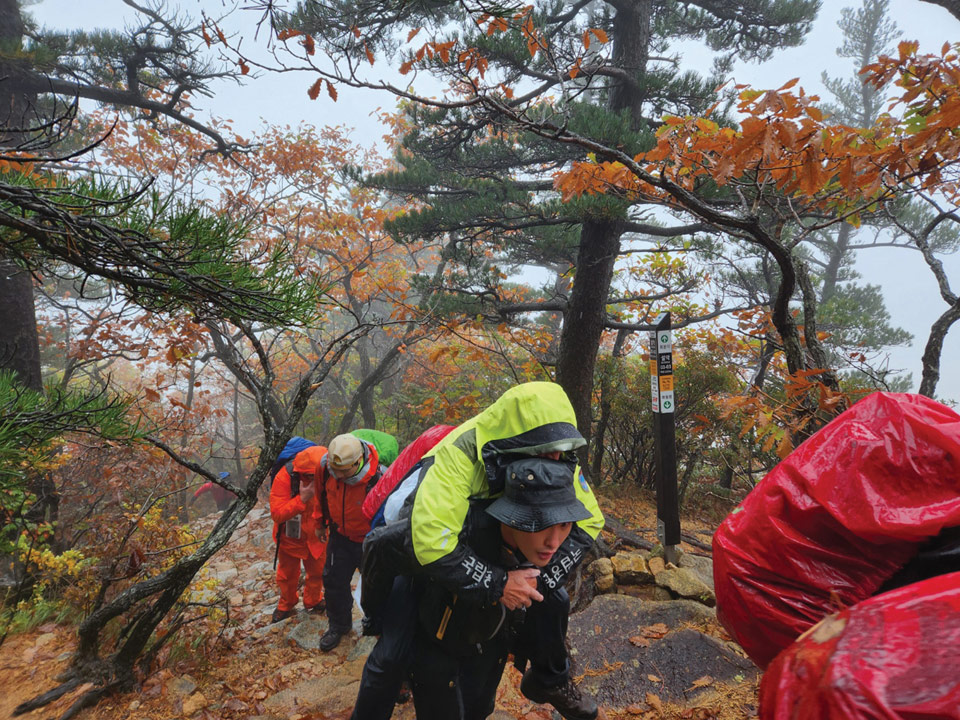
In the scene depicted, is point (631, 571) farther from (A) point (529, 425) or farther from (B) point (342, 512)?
(A) point (529, 425)

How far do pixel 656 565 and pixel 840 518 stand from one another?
3.69 meters

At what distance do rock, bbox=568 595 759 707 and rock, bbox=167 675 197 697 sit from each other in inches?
105

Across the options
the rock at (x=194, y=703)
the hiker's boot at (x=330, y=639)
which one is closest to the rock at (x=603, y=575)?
the hiker's boot at (x=330, y=639)

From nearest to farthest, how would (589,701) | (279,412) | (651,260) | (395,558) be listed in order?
(395,558) < (589,701) < (651,260) < (279,412)

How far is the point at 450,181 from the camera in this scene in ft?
20.4

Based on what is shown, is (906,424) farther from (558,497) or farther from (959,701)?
(558,497)

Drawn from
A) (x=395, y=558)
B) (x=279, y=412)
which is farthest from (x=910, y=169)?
(x=279, y=412)

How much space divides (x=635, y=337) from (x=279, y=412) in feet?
28.5

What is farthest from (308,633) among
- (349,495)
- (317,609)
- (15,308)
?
(15,308)

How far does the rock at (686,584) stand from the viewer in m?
3.43

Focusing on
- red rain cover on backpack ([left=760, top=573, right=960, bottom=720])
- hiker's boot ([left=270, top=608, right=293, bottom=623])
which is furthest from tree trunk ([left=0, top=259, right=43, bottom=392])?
red rain cover on backpack ([left=760, top=573, right=960, bottom=720])

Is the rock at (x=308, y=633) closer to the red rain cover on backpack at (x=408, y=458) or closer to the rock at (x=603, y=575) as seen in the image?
the red rain cover on backpack at (x=408, y=458)

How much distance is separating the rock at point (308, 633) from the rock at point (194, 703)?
Answer: 2.98ft

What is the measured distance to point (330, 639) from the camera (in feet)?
11.8
